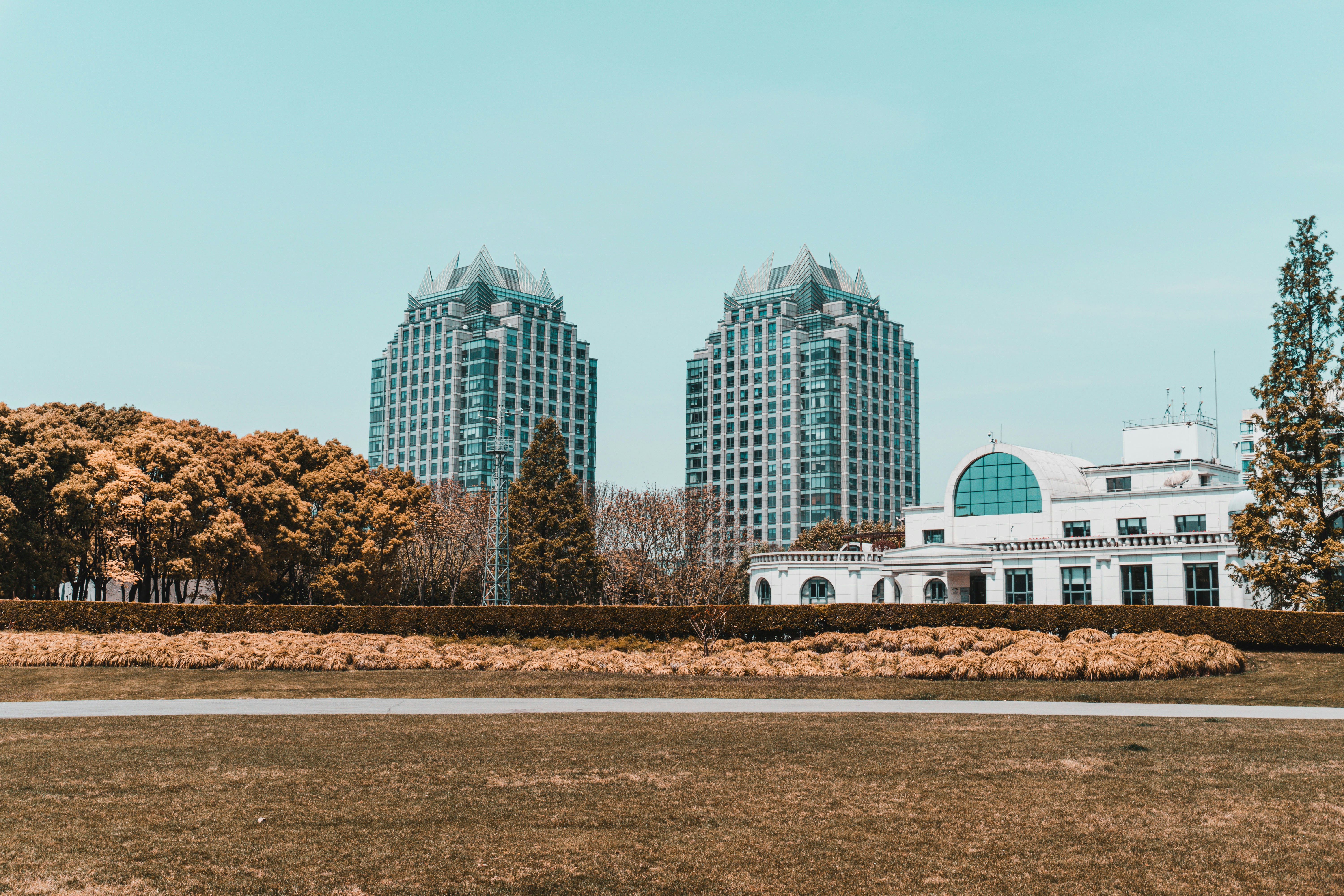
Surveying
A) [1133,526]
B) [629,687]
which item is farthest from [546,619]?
[1133,526]

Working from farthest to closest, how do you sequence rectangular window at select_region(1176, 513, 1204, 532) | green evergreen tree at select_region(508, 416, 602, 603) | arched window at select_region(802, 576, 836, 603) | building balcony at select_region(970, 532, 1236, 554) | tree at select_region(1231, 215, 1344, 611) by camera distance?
→ 1. green evergreen tree at select_region(508, 416, 602, 603)
2. arched window at select_region(802, 576, 836, 603)
3. rectangular window at select_region(1176, 513, 1204, 532)
4. building balcony at select_region(970, 532, 1236, 554)
5. tree at select_region(1231, 215, 1344, 611)

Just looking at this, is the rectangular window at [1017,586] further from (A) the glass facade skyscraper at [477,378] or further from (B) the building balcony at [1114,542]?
(A) the glass facade skyscraper at [477,378]

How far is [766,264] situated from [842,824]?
174876 millimetres

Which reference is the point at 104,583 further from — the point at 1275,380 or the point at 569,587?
the point at 1275,380

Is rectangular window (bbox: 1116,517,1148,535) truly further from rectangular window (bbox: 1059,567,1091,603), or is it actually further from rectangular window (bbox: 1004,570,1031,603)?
rectangular window (bbox: 1004,570,1031,603)

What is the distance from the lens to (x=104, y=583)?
51.6 m

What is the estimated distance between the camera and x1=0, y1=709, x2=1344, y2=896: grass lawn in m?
8.53

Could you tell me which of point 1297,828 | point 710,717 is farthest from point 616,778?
point 1297,828

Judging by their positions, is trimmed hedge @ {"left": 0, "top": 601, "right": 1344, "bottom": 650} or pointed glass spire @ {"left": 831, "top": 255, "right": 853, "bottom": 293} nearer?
trimmed hedge @ {"left": 0, "top": 601, "right": 1344, "bottom": 650}

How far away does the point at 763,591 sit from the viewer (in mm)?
59469

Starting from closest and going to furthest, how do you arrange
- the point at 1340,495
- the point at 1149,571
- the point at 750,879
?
the point at 750,879
the point at 1340,495
the point at 1149,571

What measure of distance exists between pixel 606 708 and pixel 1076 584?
36.8 meters

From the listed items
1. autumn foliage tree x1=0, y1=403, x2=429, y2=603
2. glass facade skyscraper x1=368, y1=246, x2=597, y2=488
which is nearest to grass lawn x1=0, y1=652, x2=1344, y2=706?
autumn foliage tree x1=0, y1=403, x2=429, y2=603

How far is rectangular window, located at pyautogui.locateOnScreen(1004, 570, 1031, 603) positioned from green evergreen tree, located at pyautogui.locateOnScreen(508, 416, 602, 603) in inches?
919
